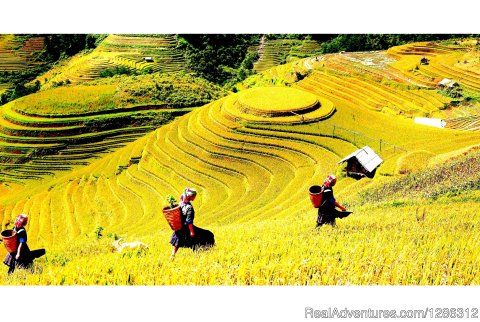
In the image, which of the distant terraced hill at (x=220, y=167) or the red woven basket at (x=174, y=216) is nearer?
the red woven basket at (x=174, y=216)

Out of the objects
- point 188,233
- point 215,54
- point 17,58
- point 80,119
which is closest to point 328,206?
point 188,233

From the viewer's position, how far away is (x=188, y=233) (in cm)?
580

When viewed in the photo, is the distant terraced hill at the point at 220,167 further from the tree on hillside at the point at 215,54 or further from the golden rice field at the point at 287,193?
the tree on hillside at the point at 215,54

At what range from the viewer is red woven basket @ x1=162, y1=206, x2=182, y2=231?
553cm

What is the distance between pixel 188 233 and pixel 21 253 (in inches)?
96.4

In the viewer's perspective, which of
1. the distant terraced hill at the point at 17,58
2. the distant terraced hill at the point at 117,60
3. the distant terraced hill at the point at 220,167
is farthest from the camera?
the distant terraced hill at the point at 117,60

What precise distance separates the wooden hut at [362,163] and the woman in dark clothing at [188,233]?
8.17m

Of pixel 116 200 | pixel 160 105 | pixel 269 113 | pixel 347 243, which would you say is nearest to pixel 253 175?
pixel 269 113

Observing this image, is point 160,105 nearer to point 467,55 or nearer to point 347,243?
point 467,55

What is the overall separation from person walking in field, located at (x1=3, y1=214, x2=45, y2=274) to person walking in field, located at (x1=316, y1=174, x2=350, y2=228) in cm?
432

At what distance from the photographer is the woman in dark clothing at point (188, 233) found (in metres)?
5.64

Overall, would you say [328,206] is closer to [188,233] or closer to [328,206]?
[328,206]

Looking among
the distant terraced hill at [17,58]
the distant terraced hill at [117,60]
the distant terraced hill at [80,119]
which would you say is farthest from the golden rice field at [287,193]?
the distant terraced hill at [17,58]

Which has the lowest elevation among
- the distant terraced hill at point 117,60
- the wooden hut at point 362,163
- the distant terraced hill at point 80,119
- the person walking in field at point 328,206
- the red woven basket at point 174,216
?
the distant terraced hill at point 80,119
